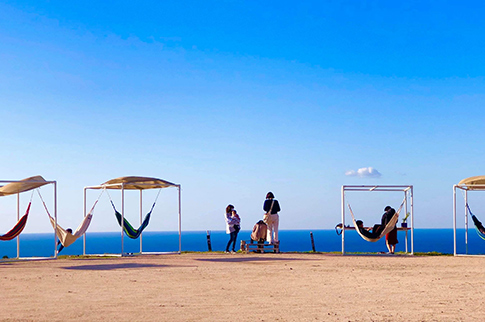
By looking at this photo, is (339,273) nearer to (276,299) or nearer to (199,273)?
(199,273)

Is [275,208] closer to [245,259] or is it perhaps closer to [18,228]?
[245,259]

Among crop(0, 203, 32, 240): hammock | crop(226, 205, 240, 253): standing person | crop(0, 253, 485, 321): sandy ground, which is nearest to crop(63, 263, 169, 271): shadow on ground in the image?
crop(0, 253, 485, 321): sandy ground

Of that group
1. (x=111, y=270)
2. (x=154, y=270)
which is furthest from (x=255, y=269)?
(x=111, y=270)

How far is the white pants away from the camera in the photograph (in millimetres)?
16828

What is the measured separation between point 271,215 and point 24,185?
259 inches

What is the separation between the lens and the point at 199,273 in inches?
446

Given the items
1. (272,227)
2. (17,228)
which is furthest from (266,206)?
(17,228)

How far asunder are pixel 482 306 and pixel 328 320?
2242 millimetres

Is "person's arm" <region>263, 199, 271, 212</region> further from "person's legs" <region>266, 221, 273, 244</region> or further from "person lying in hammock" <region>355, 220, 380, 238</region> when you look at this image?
"person lying in hammock" <region>355, 220, 380, 238</region>

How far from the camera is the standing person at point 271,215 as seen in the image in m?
16.8

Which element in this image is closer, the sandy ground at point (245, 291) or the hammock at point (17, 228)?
the sandy ground at point (245, 291)

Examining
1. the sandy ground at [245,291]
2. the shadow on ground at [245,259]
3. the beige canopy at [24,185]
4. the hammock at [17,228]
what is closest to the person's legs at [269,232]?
the shadow on ground at [245,259]

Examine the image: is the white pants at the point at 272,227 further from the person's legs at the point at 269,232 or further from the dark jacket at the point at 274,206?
the dark jacket at the point at 274,206

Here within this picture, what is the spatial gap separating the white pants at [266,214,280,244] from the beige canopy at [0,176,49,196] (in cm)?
609
